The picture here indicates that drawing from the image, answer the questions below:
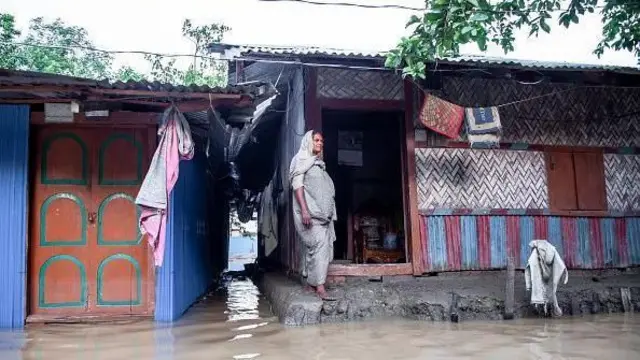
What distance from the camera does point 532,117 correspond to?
27.6 feet

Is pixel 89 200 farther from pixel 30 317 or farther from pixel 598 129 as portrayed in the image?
pixel 598 129

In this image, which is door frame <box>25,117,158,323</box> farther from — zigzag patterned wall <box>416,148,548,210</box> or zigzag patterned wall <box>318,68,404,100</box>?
zigzag patterned wall <box>416,148,548,210</box>

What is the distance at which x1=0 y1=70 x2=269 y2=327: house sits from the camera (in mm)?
6180

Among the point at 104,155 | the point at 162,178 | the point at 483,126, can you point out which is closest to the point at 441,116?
the point at 483,126

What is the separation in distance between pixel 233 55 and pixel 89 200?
271cm

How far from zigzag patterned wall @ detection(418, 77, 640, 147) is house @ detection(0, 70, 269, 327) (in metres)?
3.82

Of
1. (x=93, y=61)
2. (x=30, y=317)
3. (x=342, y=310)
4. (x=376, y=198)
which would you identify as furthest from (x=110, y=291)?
(x=93, y=61)

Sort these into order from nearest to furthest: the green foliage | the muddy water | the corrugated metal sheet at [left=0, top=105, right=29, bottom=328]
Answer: the muddy water → the corrugated metal sheet at [left=0, top=105, right=29, bottom=328] → the green foliage

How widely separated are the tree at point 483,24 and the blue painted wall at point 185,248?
3547 mm

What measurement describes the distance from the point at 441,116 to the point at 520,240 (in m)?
2.42

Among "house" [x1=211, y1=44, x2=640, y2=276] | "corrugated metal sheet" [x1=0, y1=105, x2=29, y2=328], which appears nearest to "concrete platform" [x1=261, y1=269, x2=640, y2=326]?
"house" [x1=211, y1=44, x2=640, y2=276]

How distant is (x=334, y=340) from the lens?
540 centimetres

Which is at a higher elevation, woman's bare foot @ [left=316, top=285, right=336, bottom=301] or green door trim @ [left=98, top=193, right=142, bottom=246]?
green door trim @ [left=98, top=193, right=142, bottom=246]

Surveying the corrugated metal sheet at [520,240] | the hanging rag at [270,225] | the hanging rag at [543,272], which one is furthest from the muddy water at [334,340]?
the hanging rag at [270,225]
